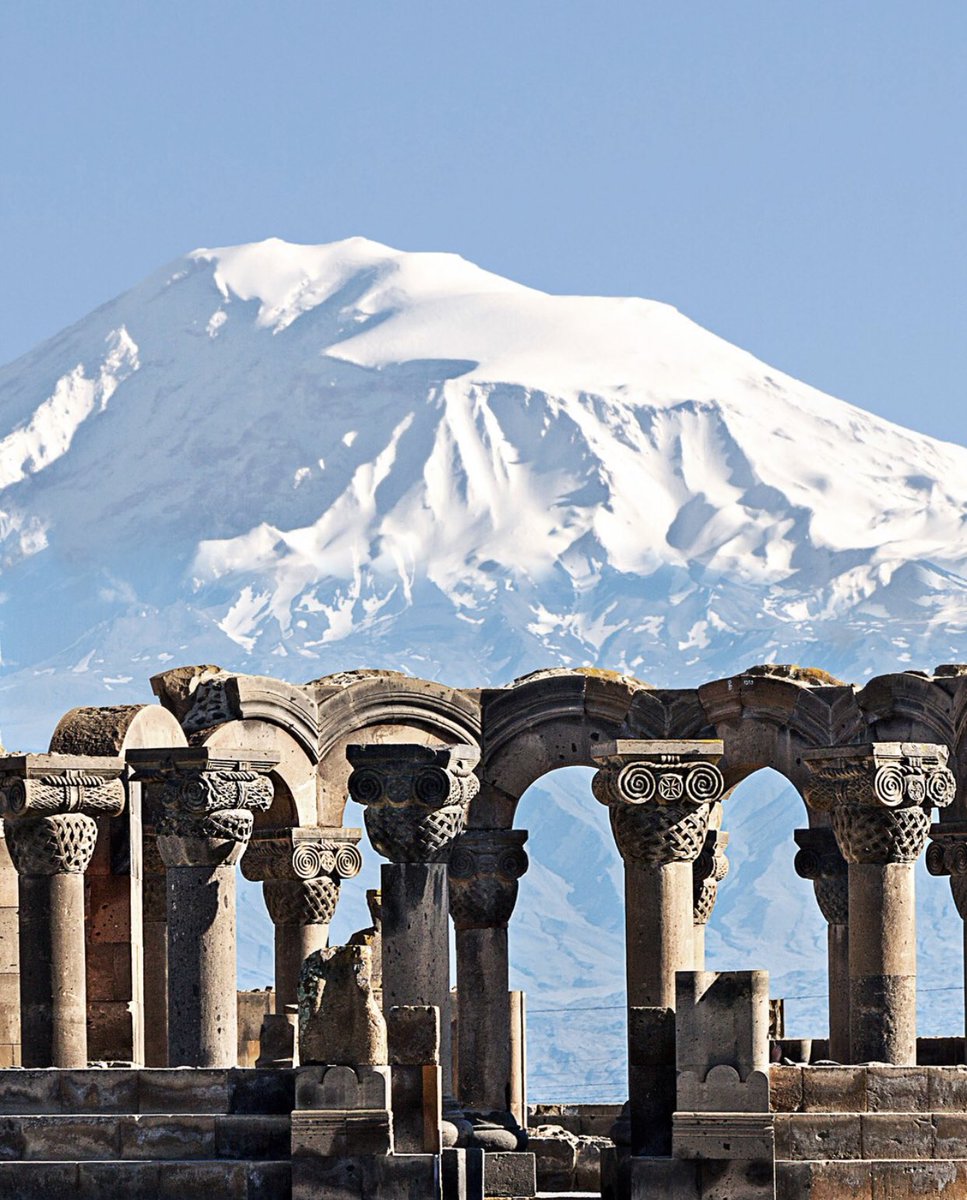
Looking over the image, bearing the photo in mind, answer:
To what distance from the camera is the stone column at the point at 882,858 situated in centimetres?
3000

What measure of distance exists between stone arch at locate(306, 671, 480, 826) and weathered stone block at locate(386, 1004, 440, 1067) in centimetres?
812

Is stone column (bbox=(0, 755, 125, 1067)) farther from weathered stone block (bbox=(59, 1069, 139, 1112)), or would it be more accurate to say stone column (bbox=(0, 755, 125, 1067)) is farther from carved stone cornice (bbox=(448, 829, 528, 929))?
carved stone cornice (bbox=(448, 829, 528, 929))

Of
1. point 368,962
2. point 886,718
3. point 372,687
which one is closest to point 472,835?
point 372,687

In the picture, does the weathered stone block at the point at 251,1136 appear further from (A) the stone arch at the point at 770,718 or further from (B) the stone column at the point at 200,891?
(A) the stone arch at the point at 770,718

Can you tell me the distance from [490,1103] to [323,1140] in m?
7.73

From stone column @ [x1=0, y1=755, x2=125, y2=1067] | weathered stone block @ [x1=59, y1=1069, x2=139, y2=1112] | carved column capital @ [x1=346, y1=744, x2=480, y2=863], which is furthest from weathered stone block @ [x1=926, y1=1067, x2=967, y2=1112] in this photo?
stone column @ [x1=0, y1=755, x2=125, y2=1067]

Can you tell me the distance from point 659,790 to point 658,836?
1.51 ft

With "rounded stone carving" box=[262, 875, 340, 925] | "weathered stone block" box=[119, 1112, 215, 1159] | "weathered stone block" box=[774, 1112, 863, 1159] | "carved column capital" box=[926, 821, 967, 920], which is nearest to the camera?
"weathered stone block" box=[774, 1112, 863, 1159]

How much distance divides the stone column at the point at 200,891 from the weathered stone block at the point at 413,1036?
4.20 meters

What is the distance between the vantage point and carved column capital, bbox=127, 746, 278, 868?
29.9 m

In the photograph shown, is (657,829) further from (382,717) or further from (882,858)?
(382,717)

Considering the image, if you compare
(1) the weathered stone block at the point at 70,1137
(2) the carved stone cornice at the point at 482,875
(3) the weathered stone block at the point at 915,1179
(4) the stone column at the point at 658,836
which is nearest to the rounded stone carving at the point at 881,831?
(4) the stone column at the point at 658,836

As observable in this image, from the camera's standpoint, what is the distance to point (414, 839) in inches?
1167

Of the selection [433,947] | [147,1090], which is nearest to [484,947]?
[433,947]
